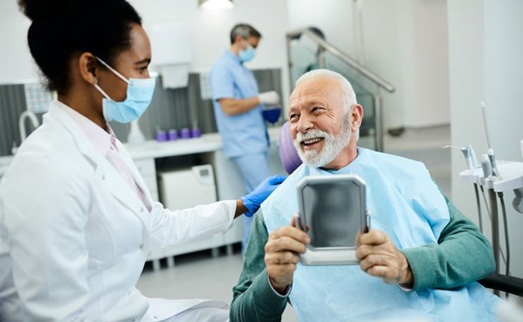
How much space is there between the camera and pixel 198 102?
13.4 ft

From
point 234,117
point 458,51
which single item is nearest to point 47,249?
point 458,51

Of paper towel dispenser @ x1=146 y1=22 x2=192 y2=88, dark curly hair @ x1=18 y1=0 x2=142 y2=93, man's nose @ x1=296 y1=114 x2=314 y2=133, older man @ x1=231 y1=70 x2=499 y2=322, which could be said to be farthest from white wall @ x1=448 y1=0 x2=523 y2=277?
paper towel dispenser @ x1=146 y1=22 x2=192 y2=88

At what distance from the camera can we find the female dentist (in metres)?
1.01

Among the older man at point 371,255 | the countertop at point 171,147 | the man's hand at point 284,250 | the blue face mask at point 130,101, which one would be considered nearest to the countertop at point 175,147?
the countertop at point 171,147

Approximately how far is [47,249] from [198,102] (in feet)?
10.4

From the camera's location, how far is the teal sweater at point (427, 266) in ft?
3.87

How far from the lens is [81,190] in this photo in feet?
3.62

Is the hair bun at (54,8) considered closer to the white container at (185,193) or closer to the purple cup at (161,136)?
the white container at (185,193)

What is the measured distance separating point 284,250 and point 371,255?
0.18m

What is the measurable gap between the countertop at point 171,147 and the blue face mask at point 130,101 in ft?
6.45

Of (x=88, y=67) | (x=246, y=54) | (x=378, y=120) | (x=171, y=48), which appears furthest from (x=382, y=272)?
(x=378, y=120)

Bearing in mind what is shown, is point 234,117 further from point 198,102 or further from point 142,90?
point 142,90

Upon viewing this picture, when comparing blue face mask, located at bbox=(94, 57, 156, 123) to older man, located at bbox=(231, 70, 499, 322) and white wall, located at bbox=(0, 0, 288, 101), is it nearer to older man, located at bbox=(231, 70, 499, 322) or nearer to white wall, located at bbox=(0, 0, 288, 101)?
older man, located at bbox=(231, 70, 499, 322)

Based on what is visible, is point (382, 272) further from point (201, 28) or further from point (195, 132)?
point (201, 28)
